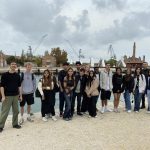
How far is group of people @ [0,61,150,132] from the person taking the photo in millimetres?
8453

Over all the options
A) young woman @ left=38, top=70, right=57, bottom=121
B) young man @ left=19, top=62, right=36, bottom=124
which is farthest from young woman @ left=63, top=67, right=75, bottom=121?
young man @ left=19, top=62, right=36, bottom=124

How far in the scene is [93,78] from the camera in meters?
10.4

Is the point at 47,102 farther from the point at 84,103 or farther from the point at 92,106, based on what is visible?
the point at 92,106

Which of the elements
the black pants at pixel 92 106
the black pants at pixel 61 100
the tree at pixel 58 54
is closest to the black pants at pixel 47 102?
the black pants at pixel 61 100

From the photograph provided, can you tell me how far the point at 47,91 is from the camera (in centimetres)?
965

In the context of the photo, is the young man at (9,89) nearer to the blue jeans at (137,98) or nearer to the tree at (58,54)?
the blue jeans at (137,98)

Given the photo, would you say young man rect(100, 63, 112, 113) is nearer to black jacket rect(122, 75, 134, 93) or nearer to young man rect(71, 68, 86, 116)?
black jacket rect(122, 75, 134, 93)

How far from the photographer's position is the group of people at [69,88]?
8453 millimetres

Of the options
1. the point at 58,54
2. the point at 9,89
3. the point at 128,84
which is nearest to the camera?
the point at 9,89

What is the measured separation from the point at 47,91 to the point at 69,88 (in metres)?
0.72

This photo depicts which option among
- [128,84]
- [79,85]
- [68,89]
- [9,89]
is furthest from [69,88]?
[128,84]

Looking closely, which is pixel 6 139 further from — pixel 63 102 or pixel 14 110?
pixel 63 102

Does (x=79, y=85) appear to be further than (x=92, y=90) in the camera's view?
No

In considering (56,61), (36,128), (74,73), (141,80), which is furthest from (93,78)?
(56,61)
